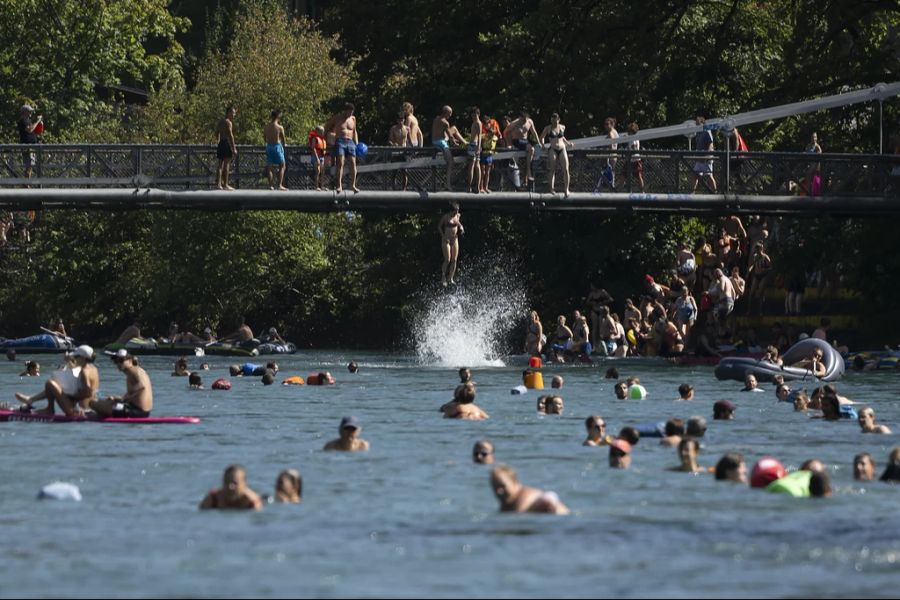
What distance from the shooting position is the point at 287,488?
2108 centimetres

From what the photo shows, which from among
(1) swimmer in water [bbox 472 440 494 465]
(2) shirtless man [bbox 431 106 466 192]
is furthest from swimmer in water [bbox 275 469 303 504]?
(2) shirtless man [bbox 431 106 466 192]

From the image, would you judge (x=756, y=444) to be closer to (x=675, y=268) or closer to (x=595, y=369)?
(x=595, y=369)

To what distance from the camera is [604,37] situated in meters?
56.5

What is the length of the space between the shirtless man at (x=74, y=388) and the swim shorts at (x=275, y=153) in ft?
48.2

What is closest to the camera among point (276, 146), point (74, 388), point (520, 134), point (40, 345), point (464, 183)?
point (74, 388)

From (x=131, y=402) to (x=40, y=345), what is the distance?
37913mm

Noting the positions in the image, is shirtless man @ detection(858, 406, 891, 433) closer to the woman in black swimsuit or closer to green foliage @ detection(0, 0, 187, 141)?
the woman in black swimsuit

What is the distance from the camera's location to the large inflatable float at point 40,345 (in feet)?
221

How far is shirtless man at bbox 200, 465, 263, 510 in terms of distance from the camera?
66.7ft

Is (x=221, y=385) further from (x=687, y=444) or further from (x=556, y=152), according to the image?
(x=687, y=444)

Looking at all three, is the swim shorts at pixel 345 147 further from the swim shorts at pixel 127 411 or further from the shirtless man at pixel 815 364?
the swim shorts at pixel 127 411

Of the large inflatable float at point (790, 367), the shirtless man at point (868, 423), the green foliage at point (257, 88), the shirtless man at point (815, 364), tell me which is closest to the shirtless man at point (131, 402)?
the shirtless man at point (868, 423)

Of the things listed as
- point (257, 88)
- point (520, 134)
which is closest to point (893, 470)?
point (520, 134)

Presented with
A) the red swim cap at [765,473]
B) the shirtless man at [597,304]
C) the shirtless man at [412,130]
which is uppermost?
the shirtless man at [412,130]
